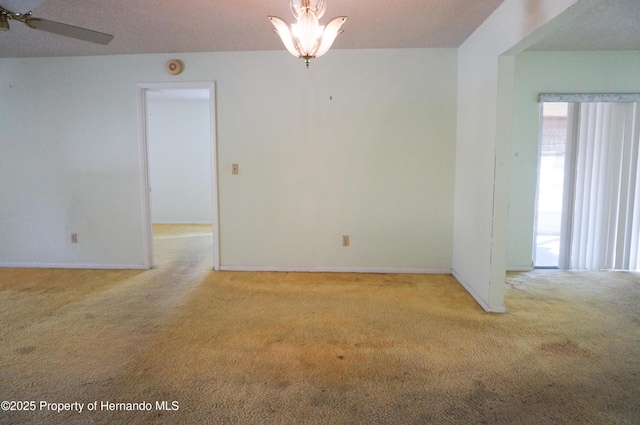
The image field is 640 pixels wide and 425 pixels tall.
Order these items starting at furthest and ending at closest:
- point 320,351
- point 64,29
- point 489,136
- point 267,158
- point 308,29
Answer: point 267,158 → point 489,136 → point 320,351 → point 64,29 → point 308,29

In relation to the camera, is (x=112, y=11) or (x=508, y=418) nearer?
(x=508, y=418)

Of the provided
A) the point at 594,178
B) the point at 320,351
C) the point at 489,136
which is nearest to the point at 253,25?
the point at 489,136

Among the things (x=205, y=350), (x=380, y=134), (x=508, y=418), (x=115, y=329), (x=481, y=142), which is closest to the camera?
(x=508, y=418)

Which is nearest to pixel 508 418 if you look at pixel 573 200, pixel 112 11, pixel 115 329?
pixel 115 329

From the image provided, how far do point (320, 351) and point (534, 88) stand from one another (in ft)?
11.7

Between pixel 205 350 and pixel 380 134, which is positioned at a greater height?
pixel 380 134

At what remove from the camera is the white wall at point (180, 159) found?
23.0ft

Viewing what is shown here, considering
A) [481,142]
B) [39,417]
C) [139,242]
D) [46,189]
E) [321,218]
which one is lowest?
[39,417]

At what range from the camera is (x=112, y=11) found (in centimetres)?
267

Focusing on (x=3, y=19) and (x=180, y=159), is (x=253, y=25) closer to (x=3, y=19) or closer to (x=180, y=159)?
(x=3, y=19)

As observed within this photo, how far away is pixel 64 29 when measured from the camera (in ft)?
6.79

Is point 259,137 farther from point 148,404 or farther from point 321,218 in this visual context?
point 148,404

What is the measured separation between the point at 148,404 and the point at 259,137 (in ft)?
8.86

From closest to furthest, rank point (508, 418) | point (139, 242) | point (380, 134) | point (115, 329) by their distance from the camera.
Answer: point (508, 418)
point (115, 329)
point (380, 134)
point (139, 242)
